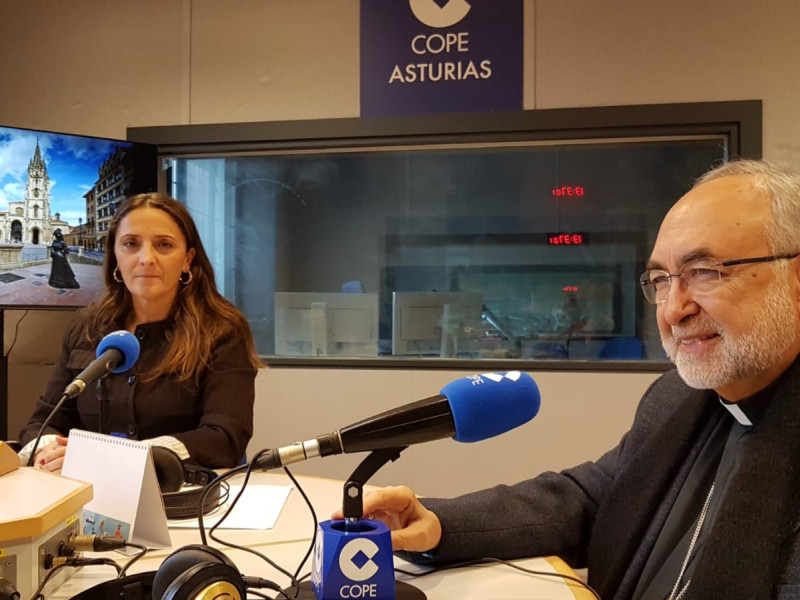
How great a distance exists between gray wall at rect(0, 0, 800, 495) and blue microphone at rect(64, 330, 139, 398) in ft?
6.17

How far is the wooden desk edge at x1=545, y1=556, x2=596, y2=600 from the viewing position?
1025mm

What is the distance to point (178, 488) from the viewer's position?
1361mm

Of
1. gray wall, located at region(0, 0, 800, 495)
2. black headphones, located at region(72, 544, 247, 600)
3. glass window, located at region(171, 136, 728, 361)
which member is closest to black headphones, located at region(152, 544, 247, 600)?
black headphones, located at region(72, 544, 247, 600)

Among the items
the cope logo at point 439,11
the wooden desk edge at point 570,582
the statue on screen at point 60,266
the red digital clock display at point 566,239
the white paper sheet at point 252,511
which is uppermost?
the cope logo at point 439,11

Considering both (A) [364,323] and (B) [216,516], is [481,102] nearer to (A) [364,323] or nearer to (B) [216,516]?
(A) [364,323]

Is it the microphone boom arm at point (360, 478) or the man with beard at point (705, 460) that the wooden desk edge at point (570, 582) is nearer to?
the man with beard at point (705, 460)

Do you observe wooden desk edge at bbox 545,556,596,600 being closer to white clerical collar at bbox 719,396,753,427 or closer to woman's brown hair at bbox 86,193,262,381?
white clerical collar at bbox 719,396,753,427

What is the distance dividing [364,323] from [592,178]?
1.31 meters

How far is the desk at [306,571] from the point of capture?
3.36ft

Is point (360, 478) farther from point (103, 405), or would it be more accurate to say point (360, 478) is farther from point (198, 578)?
point (103, 405)

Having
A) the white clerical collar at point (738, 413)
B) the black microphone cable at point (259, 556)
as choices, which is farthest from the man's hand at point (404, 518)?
the white clerical collar at point (738, 413)

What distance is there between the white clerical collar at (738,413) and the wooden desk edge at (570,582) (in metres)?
0.37

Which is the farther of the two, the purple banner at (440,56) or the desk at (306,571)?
the purple banner at (440,56)

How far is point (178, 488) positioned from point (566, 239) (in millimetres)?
2389
